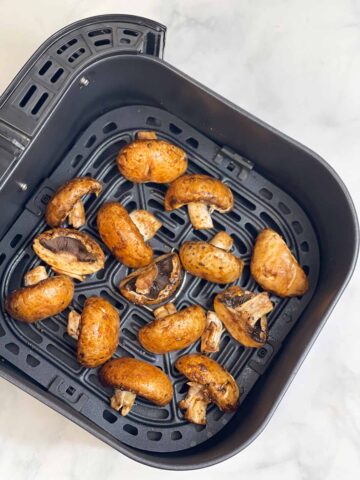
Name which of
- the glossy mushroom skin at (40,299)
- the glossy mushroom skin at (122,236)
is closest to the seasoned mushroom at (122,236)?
the glossy mushroom skin at (122,236)

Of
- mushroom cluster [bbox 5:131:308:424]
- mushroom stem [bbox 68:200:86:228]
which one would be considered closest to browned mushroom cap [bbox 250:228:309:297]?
mushroom cluster [bbox 5:131:308:424]

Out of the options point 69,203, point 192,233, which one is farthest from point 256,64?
point 69,203

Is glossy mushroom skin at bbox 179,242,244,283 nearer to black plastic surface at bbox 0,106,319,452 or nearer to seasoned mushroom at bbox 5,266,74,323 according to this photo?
black plastic surface at bbox 0,106,319,452

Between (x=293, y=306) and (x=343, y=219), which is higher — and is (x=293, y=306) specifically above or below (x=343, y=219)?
below

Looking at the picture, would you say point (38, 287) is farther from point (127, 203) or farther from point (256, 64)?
point (256, 64)

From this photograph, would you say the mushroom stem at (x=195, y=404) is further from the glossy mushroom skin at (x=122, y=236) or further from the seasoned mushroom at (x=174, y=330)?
the glossy mushroom skin at (x=122, y=236)

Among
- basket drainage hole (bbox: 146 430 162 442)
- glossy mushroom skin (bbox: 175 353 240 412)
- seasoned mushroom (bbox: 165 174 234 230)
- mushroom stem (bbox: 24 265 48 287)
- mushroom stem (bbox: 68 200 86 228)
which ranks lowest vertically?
A: basket drainage hole (bbox: 146 430 162 442)

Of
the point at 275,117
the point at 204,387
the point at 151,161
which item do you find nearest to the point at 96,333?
the point at 204,387
